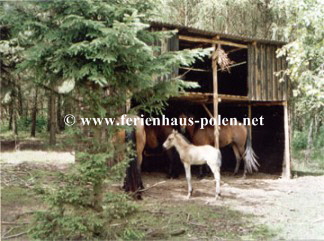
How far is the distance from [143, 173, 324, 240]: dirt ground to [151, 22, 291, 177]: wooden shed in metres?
1.53

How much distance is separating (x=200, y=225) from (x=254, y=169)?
7425 millimetres

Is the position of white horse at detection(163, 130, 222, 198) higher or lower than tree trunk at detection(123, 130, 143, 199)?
higher

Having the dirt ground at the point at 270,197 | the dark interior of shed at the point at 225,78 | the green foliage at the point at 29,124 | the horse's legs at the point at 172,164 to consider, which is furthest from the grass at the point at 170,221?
the green foliage at the point at 29,124

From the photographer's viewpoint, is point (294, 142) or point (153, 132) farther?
point (294, 142)

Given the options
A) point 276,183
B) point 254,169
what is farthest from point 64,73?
point 254,169

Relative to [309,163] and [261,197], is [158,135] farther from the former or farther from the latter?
[309,163]

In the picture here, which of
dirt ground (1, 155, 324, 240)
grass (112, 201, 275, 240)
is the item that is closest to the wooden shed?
dirt ground (1, 155, 324, 240)

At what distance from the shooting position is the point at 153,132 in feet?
41.5

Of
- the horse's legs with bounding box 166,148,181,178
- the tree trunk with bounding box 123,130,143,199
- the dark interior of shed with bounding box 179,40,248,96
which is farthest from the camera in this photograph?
the dark interior of shed with bounding box 179,40,248,96

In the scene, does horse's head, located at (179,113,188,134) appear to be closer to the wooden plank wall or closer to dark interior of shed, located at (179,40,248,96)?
the wooden plank wall

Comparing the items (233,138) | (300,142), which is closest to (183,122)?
(233,138)

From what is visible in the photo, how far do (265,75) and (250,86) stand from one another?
29.9 inches

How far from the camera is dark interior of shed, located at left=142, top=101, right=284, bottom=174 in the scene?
13766 mm

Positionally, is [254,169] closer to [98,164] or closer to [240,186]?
[240,186]
